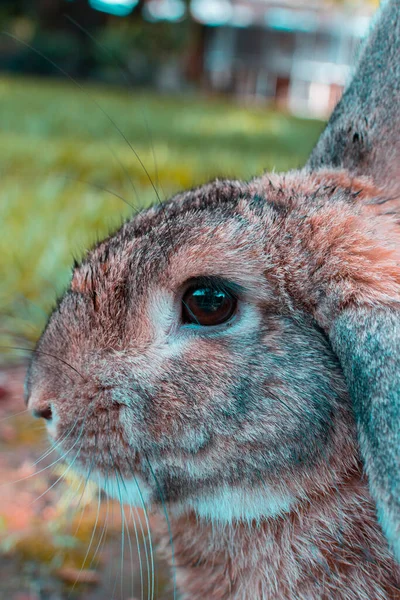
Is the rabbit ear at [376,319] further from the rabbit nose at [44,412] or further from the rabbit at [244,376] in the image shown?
the rabbit nose at [44,412]

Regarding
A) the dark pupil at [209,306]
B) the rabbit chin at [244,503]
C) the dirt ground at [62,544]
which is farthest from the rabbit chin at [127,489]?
the dark pupil at [209,306]

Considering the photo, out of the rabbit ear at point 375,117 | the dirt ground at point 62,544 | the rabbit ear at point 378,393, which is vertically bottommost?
the dirt ground at point 62,544

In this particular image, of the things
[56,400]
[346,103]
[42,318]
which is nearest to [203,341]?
[56,400]

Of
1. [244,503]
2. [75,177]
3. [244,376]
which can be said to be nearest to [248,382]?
[244,376]

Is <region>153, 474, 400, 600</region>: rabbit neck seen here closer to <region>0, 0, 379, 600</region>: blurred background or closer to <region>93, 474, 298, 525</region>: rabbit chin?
<region>93, 474, 298, 525</region>: rabbit chin

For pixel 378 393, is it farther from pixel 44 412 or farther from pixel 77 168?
pixel 77 168

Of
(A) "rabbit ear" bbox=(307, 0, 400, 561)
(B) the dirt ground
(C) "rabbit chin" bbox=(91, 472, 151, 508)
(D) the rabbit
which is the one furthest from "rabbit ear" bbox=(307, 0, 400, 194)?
(B) the dirt ground

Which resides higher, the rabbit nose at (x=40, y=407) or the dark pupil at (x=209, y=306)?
the dark pupil at (x=209, y=306)

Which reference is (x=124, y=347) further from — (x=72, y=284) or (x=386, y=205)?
(x=386, y=205)
